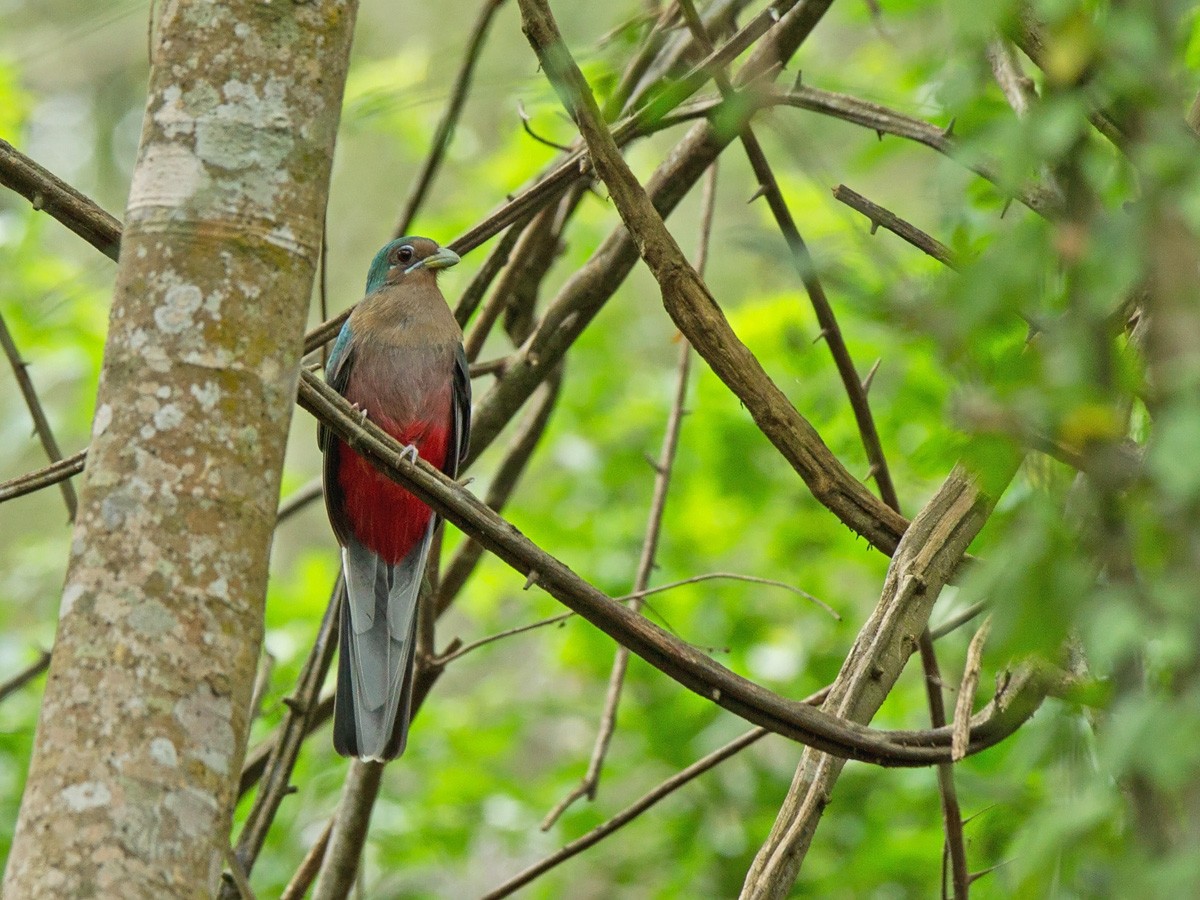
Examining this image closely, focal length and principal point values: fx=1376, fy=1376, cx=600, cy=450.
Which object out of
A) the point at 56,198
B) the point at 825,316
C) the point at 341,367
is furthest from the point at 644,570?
the point at 56,198

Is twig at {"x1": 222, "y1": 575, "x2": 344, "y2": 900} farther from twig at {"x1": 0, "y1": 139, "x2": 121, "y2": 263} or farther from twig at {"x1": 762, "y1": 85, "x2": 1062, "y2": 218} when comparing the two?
twig at {"x1": 762, "y1": 85, "x2": 1062, "y2": 218}

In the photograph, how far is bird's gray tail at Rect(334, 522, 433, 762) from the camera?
11.2 feet

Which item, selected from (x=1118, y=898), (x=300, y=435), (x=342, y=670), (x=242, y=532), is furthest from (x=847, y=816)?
(x=300, y=435)

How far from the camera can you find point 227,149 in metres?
1.87

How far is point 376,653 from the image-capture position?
3.62m

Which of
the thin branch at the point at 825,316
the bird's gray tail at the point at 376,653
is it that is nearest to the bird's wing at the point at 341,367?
the bird's gray tail at the point at 376,653

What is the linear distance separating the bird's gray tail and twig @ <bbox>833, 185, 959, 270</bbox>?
5.45 ft

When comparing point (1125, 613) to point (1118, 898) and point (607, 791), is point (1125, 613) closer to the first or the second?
point (1118, 898)

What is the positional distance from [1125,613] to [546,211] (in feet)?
9.55

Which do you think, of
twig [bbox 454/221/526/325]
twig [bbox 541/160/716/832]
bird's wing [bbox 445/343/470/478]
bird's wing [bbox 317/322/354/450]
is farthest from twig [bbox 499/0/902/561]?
bird's wing [bbox 317/322/354/450]

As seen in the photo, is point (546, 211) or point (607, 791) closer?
point (546, 211)

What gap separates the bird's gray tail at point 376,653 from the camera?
11.2ft

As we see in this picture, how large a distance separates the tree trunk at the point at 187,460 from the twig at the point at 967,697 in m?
1.15

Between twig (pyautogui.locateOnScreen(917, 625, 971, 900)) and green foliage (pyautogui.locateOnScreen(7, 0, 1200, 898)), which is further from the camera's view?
twig (pyautogui.locateOnScreen(917, 625, 971, 900))
